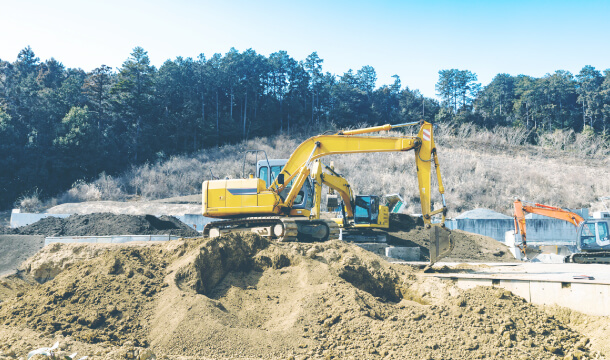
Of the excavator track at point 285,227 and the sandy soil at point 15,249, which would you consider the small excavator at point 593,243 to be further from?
the sandy soil at point 15,249

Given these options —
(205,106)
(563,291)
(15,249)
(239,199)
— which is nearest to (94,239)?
(15,249)

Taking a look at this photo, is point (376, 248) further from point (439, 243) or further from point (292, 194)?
point (439, 243)

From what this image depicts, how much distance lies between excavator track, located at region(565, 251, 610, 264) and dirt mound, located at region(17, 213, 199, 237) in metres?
11.9

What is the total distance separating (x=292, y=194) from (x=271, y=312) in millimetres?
5120

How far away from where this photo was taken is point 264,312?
7.39 metres

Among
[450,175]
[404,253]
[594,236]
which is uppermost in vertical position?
[450,175]

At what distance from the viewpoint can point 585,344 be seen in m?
6.33

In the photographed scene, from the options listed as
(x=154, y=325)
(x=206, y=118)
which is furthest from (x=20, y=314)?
(x=206, y=118)

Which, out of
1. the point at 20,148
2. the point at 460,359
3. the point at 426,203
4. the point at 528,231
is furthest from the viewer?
the point at 20,148

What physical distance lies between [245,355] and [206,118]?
4783cm

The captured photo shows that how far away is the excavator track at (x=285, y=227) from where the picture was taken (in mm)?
11500

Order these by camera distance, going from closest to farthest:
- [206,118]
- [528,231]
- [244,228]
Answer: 1. [244,228]
2. [528,231]
3. [206,118]

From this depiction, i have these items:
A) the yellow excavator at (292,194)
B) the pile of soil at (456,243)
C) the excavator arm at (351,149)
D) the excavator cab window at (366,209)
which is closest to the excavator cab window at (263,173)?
the yellow excavator at (292,194)

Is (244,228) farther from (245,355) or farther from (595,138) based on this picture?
(595,138)
